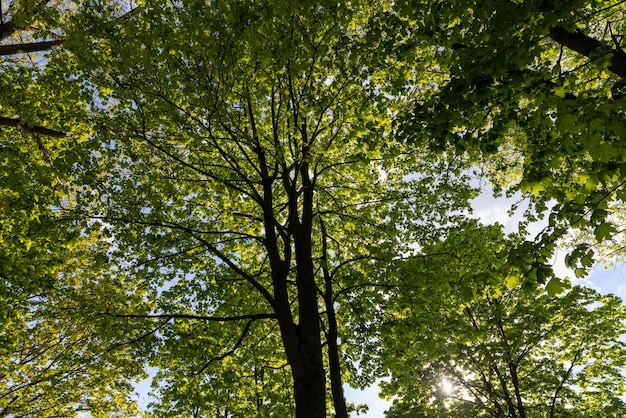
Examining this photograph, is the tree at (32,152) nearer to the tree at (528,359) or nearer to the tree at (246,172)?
the tree at (246,172)

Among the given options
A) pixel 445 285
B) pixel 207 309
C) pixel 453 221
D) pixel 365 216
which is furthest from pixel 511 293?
pixel 207 309

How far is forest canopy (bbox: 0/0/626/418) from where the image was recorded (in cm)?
541

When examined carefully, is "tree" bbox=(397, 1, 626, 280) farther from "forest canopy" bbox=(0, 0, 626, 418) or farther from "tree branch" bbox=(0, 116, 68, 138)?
"tree branch" bbox=(0, 116, 68, 138)

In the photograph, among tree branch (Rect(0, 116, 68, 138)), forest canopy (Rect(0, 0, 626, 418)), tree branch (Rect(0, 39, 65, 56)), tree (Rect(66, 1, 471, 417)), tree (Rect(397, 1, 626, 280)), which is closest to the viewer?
tree (Rect(397, 1, 626, 280))

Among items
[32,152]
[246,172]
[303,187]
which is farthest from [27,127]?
[303,187]

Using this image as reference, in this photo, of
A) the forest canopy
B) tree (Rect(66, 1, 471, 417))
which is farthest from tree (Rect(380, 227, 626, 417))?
tree (Rect(66, 1, 471, 417))

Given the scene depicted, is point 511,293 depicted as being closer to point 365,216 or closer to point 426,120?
point 365,216

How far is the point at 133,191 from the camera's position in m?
9.30

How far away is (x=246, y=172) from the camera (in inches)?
453

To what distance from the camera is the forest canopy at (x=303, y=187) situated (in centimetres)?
541

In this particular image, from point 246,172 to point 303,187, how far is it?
98.2 inches

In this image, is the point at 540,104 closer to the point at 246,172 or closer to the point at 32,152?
the point at 246,172

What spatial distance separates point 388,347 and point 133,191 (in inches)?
309

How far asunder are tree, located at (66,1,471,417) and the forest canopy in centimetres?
7
